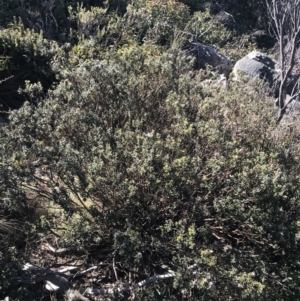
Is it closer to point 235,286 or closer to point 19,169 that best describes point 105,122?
point 19,169

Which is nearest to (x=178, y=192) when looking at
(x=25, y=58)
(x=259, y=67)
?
(x=25, y=58)

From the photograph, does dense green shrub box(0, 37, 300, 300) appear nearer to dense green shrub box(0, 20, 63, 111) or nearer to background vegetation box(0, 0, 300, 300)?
background vegetation box(0, 0, 300, 300)

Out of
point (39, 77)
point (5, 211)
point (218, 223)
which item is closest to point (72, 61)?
point (39, 77)

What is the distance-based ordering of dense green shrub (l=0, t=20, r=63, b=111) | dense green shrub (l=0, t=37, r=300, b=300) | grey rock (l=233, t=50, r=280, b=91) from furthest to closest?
grey rock (l=233, t=50, r=280, b=91), dense green shrub (l=0, t=20, r=63, b=111), dense green shrub (l=0, t=37, r=300, b=300)

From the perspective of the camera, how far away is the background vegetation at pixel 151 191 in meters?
2.93

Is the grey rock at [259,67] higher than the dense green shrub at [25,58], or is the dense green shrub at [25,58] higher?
the dense green shrub at [25,58]

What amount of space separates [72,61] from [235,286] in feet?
10.3

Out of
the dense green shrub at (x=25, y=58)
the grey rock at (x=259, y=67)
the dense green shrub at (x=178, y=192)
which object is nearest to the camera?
the dense green shrub at (x=178, y=192)

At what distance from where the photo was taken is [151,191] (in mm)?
3178

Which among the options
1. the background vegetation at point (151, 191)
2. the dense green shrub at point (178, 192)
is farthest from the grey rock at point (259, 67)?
the dense green shrub at point (178, 192)

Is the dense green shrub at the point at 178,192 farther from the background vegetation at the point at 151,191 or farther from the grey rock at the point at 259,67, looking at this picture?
the grey rock at the point at 259,67

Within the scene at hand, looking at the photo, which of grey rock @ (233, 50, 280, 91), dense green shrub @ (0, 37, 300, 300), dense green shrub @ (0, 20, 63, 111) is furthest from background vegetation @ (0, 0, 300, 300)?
grey rock @ (233, 50, 280, 91)

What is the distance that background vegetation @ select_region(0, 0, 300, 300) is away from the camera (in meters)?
2.93

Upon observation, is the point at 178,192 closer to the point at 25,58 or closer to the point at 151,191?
the point at 151,191
